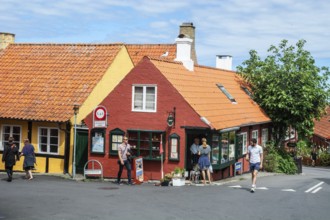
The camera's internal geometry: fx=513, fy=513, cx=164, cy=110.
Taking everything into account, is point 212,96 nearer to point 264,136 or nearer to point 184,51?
point 184,51

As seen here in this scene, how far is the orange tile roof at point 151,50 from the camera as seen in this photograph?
34.2 metres

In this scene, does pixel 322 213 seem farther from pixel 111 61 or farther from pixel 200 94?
Answer: pixel 111 61

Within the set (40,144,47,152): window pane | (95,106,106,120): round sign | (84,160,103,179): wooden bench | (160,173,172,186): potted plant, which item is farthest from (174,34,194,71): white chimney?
(40,144,47,152): window pane

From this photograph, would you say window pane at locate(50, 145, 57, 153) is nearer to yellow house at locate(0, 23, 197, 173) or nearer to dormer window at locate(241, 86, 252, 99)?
yellow house at locate(0, 23, 197, 173)

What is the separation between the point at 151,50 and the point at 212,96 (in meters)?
12.4

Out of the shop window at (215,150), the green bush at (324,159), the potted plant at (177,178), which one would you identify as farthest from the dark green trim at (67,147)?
the green bush at (324,159)

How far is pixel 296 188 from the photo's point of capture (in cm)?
1816

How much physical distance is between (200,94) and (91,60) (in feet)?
22.0

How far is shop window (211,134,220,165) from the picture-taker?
67.8 feet

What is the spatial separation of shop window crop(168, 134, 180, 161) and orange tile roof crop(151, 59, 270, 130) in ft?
4.67

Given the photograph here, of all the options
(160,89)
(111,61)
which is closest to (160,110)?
(160,89)

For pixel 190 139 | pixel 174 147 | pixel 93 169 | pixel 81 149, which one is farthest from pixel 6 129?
pixel 190 139

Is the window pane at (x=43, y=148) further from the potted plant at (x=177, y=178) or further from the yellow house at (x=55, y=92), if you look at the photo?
the potted plant at (x=177, y=178)

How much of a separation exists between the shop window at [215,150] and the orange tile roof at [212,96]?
1.89ft
